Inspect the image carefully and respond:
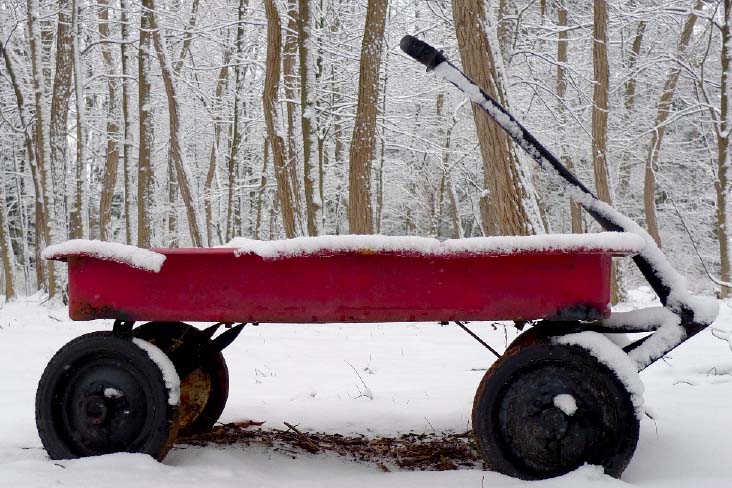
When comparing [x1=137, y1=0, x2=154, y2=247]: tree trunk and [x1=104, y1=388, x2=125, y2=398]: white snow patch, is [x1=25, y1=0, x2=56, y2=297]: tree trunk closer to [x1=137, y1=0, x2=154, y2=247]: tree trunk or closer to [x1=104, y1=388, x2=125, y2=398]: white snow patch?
[x1=137, y1=0, x2=154, y2=247]: tree trunk

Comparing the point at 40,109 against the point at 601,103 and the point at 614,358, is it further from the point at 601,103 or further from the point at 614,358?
the point at 614,358

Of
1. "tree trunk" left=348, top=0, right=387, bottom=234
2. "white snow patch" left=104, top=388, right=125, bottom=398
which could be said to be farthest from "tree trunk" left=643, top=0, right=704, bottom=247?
"white snow patch" left=104, top=388, right=125, bottom=398

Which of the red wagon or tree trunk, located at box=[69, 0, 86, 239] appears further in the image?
tree trunk, located at box=[69, 0, 86, 239]

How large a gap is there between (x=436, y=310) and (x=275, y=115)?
25.3ft

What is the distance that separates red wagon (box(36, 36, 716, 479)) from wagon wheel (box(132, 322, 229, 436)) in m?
0.26

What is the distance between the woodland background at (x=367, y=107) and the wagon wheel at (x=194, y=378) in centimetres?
260

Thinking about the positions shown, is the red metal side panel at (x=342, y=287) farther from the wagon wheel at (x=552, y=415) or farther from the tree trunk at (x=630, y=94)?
the tree trunk at (x=630, y=94)

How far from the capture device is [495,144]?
4.59 meters

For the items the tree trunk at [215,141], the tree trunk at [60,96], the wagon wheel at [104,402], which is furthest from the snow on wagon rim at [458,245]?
the tree trunk at [215,141]

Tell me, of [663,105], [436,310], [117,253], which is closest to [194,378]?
[117,253]

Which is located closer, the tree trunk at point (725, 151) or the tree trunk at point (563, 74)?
the tree trunk at point (725, 151)

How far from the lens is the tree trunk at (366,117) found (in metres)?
8.23

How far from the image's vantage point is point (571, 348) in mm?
2084

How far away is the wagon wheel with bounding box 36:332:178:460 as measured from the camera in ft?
7.34
